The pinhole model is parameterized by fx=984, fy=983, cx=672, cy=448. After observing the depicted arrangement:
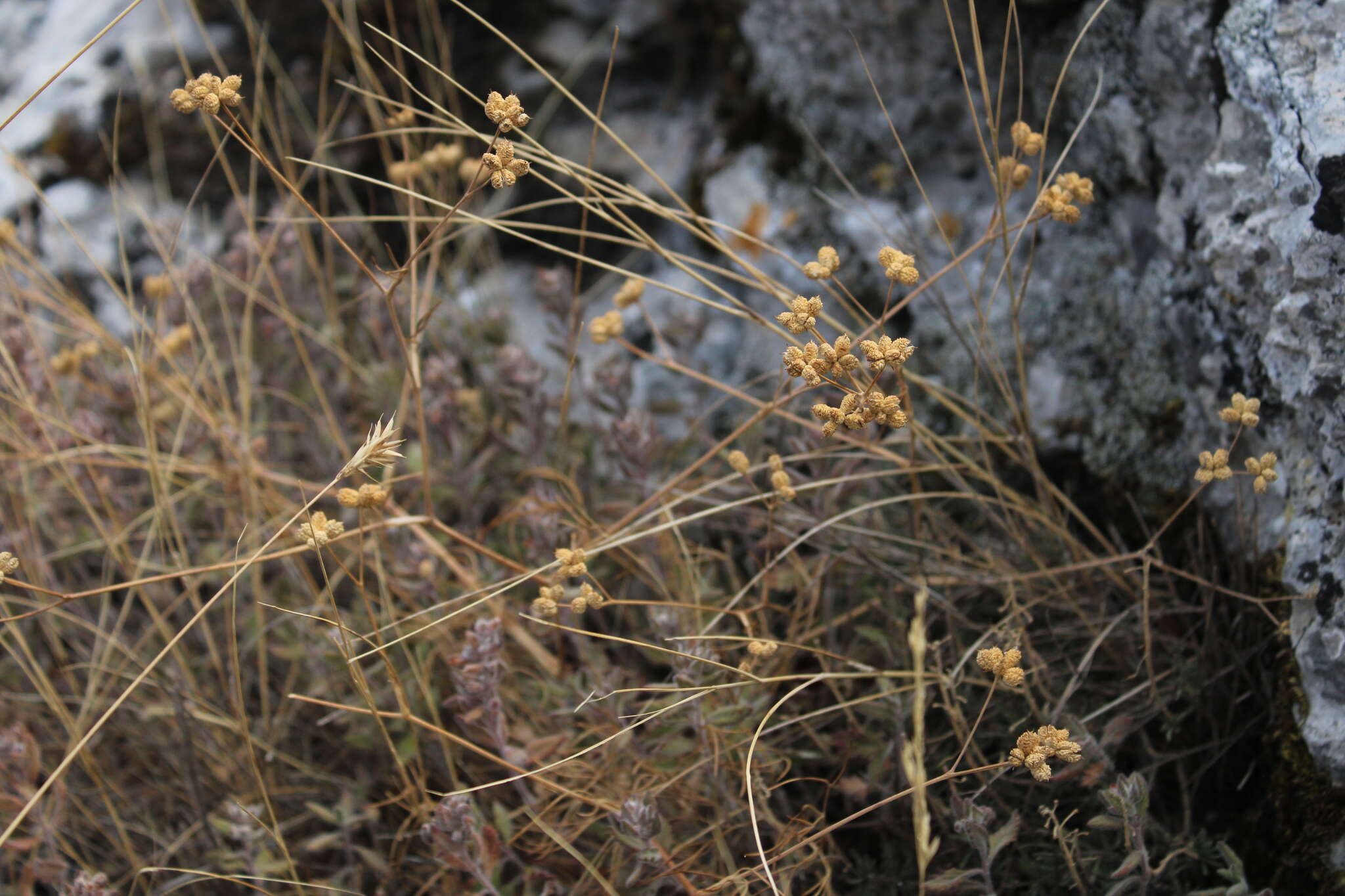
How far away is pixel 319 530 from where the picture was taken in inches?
41.0

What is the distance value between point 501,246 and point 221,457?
32.1 inches

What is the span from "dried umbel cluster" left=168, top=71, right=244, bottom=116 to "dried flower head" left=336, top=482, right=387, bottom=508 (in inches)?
16.4

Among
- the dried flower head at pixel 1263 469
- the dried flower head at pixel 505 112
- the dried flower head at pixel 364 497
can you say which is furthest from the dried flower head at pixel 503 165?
the dried flower head at pixel 1263 469

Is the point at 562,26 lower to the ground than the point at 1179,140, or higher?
higher

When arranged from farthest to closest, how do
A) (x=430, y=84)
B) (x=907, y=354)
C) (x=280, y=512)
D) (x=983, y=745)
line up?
(x=430, y=84), (x=280, y=512), (x=983, y=745), (x=907, y=354)

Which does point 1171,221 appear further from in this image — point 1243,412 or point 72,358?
point 72,358

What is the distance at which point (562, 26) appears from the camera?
7.25 feet

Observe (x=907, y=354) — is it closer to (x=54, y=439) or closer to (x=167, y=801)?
(x=167, y=801)

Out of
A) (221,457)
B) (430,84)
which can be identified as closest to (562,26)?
(430,84)

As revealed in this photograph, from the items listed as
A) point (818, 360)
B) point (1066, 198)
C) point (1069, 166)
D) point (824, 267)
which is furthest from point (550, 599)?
Answer: point (1069, 166)

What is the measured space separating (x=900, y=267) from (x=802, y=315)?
0.12 m

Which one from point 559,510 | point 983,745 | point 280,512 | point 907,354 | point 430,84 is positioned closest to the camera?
point 907,354

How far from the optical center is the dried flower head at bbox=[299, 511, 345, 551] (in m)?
1.02

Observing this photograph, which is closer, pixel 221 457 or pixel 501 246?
pixel 221 457
